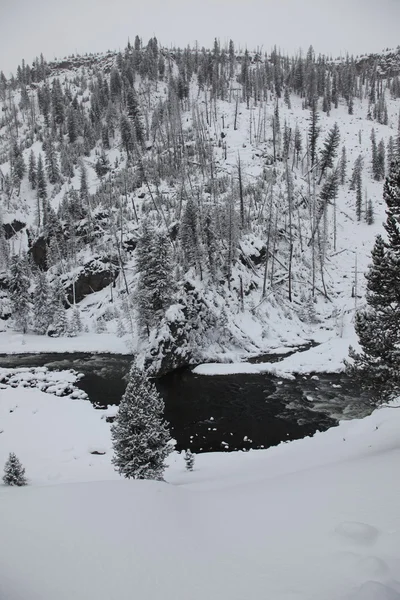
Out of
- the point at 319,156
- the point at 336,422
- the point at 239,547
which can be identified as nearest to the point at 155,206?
the point at 319,156

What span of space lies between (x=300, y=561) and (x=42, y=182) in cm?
8989

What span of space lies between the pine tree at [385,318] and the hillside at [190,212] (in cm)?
2406

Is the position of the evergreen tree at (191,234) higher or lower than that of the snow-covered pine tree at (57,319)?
higher

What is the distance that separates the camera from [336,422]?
22828 millimetres

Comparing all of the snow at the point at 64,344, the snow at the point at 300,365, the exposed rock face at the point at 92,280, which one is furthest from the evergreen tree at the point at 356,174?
the snow at the point at 64,344

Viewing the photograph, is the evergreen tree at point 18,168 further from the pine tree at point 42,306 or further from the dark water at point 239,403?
the dark water at point 239,403

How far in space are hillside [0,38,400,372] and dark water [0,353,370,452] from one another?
519cm

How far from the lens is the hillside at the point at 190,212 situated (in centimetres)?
4359

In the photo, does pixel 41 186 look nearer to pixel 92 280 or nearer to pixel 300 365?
pixel 92 280

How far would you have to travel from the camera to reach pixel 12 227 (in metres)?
76.2

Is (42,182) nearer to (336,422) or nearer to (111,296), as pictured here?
(111,296)

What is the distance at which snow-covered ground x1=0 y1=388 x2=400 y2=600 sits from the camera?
200 inches

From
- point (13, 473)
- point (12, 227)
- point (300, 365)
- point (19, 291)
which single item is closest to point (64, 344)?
point (19, 291)

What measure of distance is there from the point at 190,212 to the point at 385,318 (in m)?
37.8
